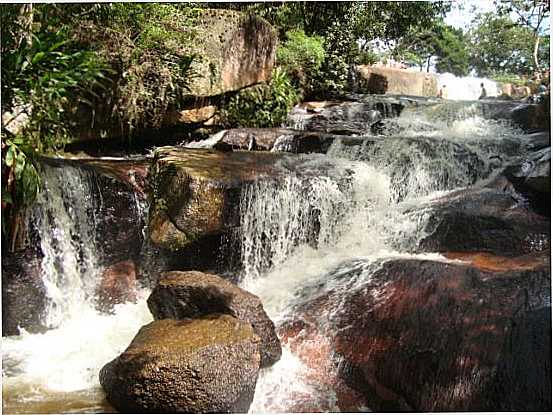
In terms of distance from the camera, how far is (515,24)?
4109mm

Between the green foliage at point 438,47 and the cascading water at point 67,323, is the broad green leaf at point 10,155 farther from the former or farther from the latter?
the green foliage at point 438,47

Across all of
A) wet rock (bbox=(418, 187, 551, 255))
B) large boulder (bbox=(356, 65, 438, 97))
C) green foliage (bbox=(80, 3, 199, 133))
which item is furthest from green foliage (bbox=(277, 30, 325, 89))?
wet rock (bbox=(418, 187, 551, 255))

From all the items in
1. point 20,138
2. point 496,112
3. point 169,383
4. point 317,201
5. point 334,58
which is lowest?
point 169,383

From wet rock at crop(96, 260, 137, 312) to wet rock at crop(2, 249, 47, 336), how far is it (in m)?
0.39

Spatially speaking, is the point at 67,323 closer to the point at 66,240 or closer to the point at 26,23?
the point at 66,240

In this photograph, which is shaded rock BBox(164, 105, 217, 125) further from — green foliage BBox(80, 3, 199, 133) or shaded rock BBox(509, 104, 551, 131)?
shaded rock BBox(509, 104, 551, 131)

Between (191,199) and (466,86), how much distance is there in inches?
147

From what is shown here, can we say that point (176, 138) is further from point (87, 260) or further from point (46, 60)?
point (46, 60)

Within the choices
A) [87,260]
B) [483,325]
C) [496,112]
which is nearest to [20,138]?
[87,260]

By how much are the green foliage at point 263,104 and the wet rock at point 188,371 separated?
3448 millimetres

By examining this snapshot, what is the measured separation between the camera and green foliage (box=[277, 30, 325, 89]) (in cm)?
Answer: 581

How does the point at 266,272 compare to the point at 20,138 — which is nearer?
the point at 20,138

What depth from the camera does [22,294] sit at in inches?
142

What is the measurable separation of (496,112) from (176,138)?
10.9ft
